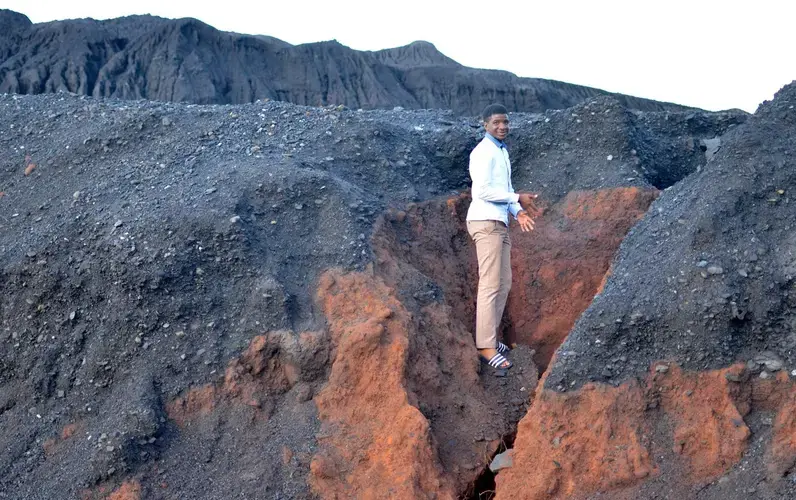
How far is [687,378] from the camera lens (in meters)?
4.61

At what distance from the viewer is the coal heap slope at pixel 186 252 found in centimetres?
506

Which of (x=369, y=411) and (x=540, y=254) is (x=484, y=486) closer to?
(x=369, y=411)

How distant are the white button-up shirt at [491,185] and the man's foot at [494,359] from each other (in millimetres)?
881

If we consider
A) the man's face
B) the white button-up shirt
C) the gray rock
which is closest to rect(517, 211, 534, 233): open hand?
the white button-up shirt

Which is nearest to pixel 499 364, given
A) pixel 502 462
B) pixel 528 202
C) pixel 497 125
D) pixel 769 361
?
pixel 502 462

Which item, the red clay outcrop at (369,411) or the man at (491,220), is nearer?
the red clay outcrop at (369,411)

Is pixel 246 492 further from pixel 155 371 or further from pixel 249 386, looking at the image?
pixel 155 371

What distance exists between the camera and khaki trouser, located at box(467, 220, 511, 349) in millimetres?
5582

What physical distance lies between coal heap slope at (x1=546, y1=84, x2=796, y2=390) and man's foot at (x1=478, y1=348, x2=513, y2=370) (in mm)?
659

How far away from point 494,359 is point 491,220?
3.04 feet

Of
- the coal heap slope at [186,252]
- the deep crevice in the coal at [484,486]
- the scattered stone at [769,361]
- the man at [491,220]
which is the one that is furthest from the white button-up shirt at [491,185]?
the scattered stone at [769,361]

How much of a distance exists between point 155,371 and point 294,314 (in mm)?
939

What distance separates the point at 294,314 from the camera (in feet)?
17.8

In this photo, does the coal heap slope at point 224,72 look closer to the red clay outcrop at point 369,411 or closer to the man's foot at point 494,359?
the man's foot at point 494,359
